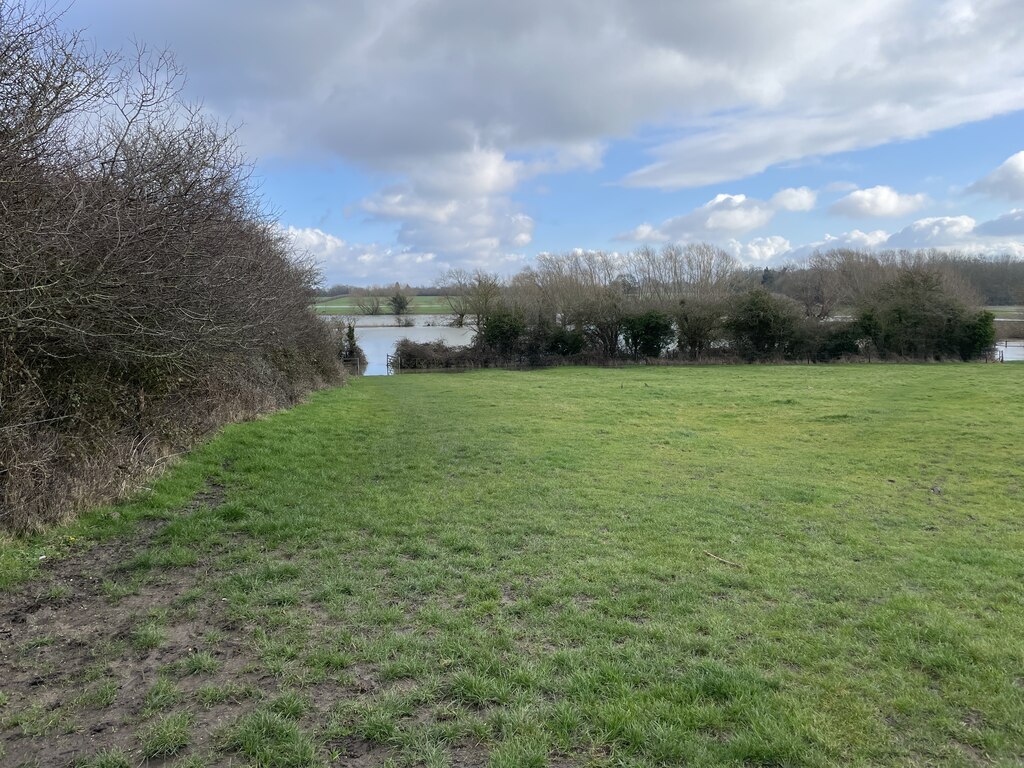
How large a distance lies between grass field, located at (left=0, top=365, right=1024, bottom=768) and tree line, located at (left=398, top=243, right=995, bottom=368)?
25.5 metres

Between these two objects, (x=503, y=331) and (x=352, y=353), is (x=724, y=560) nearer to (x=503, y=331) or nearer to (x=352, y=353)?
(x=503, y=331)

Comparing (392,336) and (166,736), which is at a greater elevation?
(392,336)

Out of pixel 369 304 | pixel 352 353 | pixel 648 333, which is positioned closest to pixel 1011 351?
pixel 648 333

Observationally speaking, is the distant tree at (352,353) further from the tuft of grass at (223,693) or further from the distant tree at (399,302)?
the tuft of grass at (223,693)

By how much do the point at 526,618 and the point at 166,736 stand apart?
6.63ft

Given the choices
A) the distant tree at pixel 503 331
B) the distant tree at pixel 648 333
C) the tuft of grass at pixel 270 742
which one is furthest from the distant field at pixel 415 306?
the tuft of grass at pixel 270 742

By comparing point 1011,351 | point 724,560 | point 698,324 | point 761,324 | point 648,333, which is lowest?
point 724,560

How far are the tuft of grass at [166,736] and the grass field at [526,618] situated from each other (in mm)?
11

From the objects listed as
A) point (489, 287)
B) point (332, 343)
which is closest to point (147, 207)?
point (332, 343)

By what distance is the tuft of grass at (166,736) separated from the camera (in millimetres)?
2516

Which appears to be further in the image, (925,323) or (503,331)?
(503,331)

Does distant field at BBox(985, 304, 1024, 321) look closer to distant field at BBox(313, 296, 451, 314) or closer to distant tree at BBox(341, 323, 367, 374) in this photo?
distant field at BBox(313, 296, 451, 314)

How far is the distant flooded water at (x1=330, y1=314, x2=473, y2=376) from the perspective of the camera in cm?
3426

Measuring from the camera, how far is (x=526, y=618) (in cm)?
377
